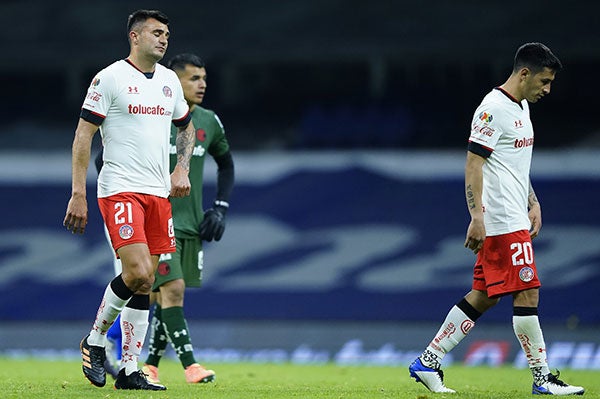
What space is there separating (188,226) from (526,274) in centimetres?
310

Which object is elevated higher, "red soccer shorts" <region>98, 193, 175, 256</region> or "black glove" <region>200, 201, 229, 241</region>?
"red soccer shorts" <region>98, 193, 175, 256</region>

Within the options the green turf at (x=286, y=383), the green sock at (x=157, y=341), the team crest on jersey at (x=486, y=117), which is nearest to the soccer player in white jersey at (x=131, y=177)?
the green turf at (x=286, y=383)

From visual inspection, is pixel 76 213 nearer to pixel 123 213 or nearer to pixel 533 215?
pixel 123 213

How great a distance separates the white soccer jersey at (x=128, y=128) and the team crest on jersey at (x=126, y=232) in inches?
9.9

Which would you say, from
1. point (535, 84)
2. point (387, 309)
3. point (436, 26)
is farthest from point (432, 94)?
point (535, 84)

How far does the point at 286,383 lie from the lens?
9.19 meters

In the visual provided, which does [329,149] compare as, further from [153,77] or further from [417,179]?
[153,77]

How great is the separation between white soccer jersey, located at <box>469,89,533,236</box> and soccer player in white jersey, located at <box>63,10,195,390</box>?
209 cm

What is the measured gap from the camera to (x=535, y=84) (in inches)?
311

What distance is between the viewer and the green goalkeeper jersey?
965cm

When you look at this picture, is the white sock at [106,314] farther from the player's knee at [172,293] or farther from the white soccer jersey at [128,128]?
the player's knee at [172,293]

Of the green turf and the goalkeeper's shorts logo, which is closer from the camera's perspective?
the green turf

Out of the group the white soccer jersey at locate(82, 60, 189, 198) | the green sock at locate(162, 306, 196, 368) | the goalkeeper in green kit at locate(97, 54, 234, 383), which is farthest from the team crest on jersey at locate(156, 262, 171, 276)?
the white soccer jersey at locate(82, 60, 189, 198)

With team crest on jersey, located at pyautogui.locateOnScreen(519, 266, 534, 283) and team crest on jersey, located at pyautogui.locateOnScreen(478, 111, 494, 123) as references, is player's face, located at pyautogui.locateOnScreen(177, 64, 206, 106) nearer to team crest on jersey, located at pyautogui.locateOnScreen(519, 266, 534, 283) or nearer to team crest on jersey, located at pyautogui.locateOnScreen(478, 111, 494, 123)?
team crest on jersey, located at pyautogui.locateOnScreen(478, 111, 494, 123)
